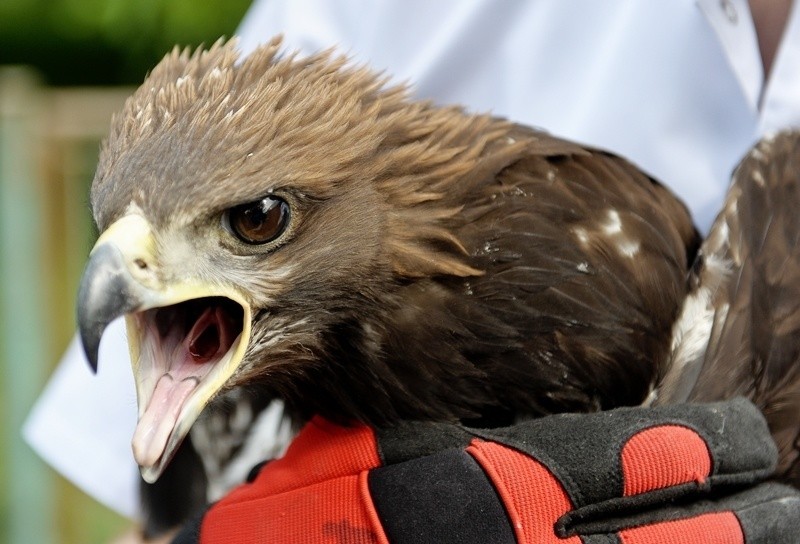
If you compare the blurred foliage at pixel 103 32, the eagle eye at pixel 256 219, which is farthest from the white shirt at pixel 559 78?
the blurred foliage at pixel 103 32

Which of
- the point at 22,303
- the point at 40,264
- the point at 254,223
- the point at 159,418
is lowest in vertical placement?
the point at 22,303

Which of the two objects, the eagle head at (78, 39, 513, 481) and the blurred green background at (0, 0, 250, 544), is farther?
the blurred green background at (0, 0, 250, 544)

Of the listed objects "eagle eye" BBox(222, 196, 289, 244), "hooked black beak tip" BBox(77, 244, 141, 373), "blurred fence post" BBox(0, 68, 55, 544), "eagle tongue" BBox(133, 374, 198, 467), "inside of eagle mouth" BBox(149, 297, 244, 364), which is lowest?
"blurred fence post" BBox(0, 68, 55, 544)

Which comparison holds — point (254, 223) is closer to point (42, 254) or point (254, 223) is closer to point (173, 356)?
point (173, 356)

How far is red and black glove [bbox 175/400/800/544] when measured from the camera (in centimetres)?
176

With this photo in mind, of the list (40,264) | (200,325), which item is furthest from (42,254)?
(200,325)

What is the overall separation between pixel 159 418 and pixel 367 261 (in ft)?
1.49

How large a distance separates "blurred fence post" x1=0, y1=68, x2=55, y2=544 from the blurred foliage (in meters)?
0.81

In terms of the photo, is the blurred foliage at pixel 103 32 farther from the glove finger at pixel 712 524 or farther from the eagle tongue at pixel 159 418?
the glove finger at pixel 712 524

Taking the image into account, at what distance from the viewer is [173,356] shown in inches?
67.6

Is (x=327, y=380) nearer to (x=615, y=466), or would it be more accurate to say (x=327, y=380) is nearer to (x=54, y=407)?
(x=615, y=466)

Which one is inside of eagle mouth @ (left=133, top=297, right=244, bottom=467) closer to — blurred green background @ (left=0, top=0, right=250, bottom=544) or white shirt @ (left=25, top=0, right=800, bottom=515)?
white shirt @ (left=25, top=0, right=800, bottom=515)

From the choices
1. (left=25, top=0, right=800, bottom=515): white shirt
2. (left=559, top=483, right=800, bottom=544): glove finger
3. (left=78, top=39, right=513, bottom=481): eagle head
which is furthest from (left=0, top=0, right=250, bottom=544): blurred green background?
(left=559, top=483, right=800, bottom=544): glove finger

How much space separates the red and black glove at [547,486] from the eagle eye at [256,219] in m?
0.43
